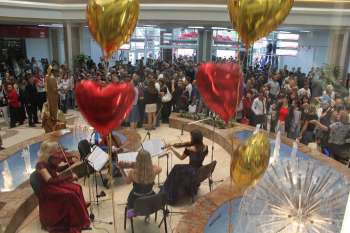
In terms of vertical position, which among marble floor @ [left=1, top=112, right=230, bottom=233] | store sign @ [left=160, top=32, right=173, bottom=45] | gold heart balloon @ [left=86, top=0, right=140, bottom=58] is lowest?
marble floor @ [left=1, top=112, right=230, bottom=233]

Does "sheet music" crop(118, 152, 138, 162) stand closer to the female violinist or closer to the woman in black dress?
the female violinist

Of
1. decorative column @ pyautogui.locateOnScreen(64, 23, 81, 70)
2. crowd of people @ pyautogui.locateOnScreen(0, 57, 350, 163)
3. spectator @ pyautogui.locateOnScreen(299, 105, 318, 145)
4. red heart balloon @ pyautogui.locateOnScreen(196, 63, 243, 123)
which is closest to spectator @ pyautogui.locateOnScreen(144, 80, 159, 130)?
crowd of people @ pyautogui.locateOnScreen(0, 57, 350, 163)

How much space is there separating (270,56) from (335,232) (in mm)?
19634

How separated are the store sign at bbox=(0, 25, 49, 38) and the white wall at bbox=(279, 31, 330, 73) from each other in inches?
575

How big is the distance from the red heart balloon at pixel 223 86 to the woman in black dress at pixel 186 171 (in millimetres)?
2958

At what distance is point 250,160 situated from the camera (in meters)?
2.21

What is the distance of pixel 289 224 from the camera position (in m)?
1.69

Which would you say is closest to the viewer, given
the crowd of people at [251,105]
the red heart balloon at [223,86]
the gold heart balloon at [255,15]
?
the gold heart balloon at [255,15]

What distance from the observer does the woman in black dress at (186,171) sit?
5.30 meters

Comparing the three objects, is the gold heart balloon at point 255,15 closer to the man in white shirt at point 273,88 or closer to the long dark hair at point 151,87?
the long dark hair at point 151,87

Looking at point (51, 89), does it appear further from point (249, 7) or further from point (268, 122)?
point (249, 7)

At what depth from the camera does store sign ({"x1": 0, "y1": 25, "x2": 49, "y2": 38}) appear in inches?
673

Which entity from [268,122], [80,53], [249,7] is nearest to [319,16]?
[268,122]

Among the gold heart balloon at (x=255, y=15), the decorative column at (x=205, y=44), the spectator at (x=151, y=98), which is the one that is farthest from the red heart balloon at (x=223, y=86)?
the decorative column at (x=205, y=44)
